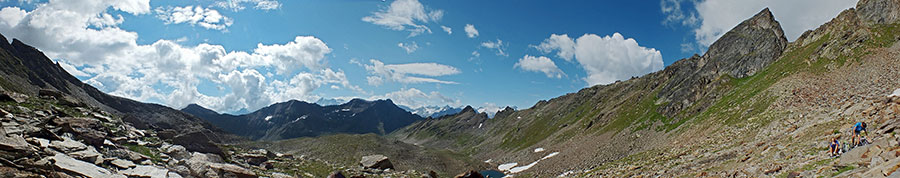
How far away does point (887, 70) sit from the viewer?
147ft

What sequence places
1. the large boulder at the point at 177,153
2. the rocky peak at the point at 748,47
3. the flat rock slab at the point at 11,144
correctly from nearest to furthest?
the flat rock slab at the point at 11,144 < the large boulder at the point at 177,153 < the rocky peak at the point at 748,47

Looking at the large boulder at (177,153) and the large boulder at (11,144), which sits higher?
the large boulder at (177,153)

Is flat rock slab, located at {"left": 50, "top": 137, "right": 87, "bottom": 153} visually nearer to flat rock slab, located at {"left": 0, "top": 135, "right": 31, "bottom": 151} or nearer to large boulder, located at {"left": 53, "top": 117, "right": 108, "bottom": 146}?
large boulder, located at {"left": 53, "top": 117, "right": 108, "bottom": 146}

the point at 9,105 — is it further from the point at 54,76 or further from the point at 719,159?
the point at 54,76

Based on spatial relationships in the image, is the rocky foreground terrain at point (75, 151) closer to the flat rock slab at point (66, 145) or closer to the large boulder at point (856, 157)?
the flat rock slab at point (66, 145)

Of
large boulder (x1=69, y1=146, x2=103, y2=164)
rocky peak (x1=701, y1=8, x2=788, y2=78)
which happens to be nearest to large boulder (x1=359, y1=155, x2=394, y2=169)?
large boulder (x1=69, y1=146, x2=103, y2=164)

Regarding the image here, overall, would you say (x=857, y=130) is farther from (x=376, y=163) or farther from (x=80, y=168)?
(x=376, y=163)

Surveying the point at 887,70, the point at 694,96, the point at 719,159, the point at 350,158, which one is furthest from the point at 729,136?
the point at 350,158

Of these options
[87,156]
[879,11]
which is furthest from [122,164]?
[879,11]

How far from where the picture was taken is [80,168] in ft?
75.9

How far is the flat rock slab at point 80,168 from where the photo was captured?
22000mm

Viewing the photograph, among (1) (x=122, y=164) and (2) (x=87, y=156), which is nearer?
(2) (x=87, y=156)

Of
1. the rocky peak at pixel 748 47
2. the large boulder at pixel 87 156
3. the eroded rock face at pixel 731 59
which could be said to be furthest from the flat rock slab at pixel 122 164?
the rocky peak at pixel 748 47

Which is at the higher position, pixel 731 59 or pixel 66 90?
pixel 66 90
